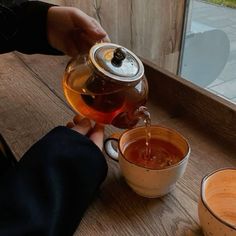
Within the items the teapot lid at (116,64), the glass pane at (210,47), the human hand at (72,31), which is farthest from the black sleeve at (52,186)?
the glass pane at (210,47)

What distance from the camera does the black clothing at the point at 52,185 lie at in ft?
1.25

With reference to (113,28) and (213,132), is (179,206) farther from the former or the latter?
(113,28)

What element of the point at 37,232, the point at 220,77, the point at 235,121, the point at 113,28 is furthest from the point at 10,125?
the point at 220,77

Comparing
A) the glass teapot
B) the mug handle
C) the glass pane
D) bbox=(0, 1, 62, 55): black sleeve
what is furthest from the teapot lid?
the glass pane

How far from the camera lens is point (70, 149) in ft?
1.52

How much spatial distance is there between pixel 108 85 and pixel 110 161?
14 centimetres

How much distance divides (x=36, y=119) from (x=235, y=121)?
0.37 metres

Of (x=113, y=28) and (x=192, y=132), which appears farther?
(x=113, y=28)

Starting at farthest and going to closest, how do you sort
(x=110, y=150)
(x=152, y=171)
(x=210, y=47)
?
1. (x=210, y=47)
2. (x=110, y=150)
3. (x=152, y=171)

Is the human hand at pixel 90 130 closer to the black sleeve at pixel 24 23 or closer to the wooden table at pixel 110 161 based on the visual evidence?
the wooden table at pixel 110 161

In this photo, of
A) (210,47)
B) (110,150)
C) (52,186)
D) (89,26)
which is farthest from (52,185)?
(210,47)

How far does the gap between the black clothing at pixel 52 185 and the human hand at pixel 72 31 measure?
0.22 m

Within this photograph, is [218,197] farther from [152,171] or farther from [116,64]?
[116,64]

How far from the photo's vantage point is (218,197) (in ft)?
1.33
